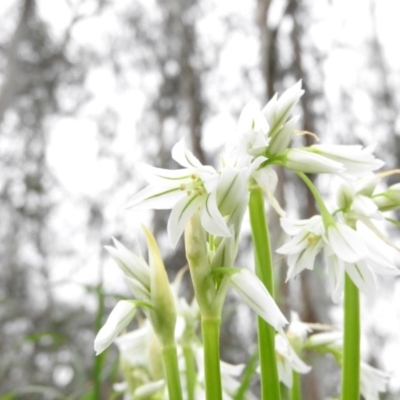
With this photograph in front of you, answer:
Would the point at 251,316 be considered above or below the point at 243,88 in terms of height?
A: below

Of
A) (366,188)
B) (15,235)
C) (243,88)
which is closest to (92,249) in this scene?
(15,235)

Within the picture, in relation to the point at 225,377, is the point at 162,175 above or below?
above

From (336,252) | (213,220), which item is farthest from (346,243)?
(213,220)

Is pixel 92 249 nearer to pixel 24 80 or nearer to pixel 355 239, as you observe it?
pixel 24 80

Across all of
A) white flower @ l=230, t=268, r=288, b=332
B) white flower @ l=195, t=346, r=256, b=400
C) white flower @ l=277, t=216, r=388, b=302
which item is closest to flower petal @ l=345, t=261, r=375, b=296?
white flower @ l=277, t=216, r=388, b=302

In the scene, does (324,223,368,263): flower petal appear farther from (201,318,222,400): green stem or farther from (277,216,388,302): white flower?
(201,318,222,400): green stem

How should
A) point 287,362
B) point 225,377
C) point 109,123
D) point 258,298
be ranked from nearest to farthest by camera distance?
point 258,298 → point 287,362 → point 225,377 → point 109,123

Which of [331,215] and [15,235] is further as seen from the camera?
[15,235]

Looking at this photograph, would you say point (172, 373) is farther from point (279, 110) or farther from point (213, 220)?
point (279, 110)
